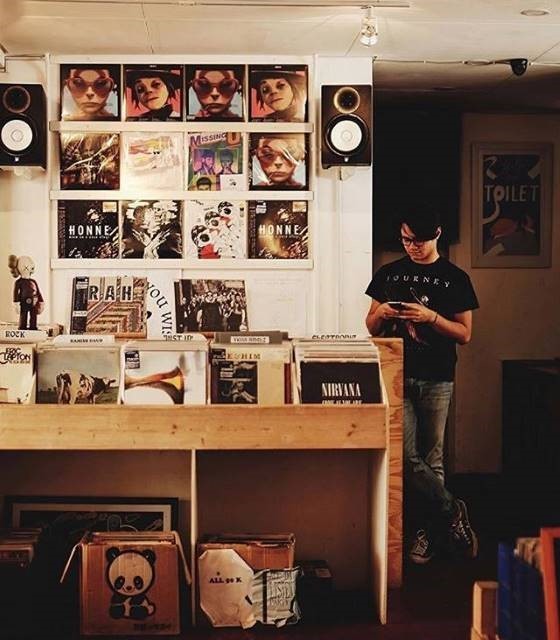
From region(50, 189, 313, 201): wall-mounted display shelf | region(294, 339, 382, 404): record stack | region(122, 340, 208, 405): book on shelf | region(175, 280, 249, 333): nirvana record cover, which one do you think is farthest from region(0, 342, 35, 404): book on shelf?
region(50, 189, 313, 201): wall-mounted display shelf

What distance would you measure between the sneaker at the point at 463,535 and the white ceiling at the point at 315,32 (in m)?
2.19

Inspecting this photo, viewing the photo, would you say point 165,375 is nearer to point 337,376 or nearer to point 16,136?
point 337,376

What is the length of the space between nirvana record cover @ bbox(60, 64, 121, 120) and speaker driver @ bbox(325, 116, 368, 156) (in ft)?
3.71

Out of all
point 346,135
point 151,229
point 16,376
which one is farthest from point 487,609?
point 151,229

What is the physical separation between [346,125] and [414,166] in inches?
61.6

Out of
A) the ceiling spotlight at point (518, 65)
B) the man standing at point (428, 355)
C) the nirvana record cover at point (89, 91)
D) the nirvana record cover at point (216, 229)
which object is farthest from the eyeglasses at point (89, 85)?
the ceiling spotlight at point (518, 65)

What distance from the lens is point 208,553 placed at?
147 inches

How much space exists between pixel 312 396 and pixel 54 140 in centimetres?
A: 251

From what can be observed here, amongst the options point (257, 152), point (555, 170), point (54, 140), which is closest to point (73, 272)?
point (54, 140)

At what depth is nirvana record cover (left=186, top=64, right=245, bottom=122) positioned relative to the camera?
554 centimetres

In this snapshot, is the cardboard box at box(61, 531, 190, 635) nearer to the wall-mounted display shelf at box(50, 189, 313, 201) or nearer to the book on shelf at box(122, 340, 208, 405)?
the book on shelf at box(122, 340, 208, 405)

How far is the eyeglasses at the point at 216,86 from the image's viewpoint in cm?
553

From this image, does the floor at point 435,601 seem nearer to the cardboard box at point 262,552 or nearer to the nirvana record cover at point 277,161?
the cardboard box at point 262,552

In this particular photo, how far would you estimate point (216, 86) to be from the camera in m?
5.54
